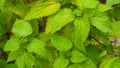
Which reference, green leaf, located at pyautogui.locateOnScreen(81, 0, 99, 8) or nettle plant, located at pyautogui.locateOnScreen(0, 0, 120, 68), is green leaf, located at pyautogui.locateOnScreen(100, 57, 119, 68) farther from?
green leaf, located at pyautogui.locateOnScreen(81, 0, 99, 8)

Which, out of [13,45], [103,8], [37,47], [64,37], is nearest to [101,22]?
[103,8]

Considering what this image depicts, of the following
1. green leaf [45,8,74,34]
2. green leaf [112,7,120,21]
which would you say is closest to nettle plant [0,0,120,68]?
green leaf [45,8,74,34]

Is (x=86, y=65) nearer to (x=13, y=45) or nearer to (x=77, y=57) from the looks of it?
(x=77, y=57)

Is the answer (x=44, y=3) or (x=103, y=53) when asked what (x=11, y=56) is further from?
(x=103, y=53)

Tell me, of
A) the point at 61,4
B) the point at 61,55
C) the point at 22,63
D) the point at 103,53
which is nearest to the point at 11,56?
the point at 22,63

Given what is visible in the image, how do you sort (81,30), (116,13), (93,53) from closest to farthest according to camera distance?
(81,30)
(93,53)
(116,13)

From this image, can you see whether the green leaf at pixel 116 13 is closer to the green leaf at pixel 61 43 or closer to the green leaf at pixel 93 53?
the green leaf at pixel 93 53

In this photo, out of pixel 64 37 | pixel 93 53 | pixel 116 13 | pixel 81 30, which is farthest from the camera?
pixel 116 13
